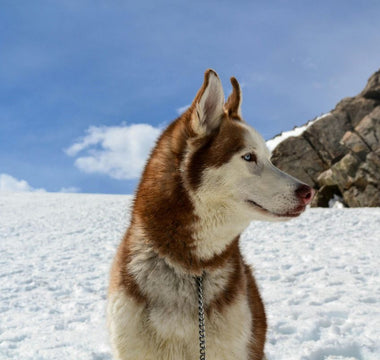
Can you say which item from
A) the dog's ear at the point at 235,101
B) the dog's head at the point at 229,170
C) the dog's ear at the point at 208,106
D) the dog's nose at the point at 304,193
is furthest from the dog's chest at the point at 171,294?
the dog's ear at the point at 235,101

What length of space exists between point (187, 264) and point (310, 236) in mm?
10021

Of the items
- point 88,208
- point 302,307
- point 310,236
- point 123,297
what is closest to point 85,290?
point 302,307

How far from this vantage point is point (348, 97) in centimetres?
2416

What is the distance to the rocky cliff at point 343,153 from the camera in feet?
60.7

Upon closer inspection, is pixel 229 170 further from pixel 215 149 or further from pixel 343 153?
pixel 343 153

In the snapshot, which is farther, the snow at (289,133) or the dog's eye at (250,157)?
the snow at (289,133)

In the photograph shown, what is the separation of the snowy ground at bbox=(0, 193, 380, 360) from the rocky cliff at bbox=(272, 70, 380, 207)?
3.49 meters

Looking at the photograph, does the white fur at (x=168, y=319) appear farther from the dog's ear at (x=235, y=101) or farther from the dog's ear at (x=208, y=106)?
the dog's ear at (x=235, y=101)

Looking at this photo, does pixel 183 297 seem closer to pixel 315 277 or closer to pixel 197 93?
pixel 197 93

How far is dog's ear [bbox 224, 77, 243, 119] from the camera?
9.41 feet

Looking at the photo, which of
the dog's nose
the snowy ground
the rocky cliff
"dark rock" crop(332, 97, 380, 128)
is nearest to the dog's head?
the dog's nose

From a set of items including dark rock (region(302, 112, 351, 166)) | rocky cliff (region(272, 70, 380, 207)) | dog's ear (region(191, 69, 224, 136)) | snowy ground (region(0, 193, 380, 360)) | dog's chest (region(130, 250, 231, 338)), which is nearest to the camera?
dog's chest (region(130, 250, 231, 338))

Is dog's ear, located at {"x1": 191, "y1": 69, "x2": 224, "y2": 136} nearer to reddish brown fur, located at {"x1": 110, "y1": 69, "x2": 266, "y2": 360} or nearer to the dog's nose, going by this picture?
reddish brown fur, located at {"x1": 110, "y1": 69, "x2": 266, "y2": 360}

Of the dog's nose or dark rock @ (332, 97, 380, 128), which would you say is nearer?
the dog's nose
